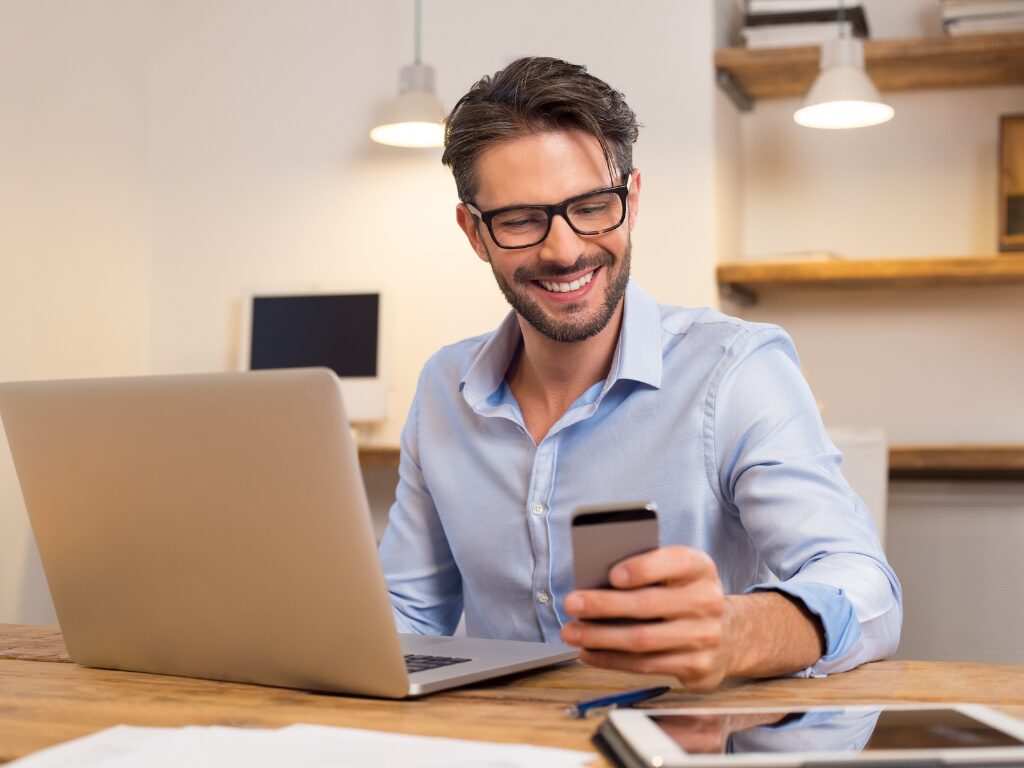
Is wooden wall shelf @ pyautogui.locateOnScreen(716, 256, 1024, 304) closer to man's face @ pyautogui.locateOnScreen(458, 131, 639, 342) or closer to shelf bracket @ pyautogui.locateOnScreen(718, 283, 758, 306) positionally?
shelf bracket @ pyautogui.locateOnScreen(718, 283, 758, 306)

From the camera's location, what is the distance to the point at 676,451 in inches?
51.4

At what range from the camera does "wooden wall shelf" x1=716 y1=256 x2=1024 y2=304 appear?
2832mm

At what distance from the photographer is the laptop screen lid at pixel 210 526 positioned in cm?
86

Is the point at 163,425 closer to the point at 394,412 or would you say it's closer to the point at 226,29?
the point at 394,412

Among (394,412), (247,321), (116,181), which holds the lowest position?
(394,412)

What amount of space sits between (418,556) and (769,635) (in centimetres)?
64

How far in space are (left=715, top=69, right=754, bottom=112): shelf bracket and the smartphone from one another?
7.67 feet

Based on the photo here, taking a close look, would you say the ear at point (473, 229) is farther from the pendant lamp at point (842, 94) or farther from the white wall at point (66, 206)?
the white wall at point (66, 206)

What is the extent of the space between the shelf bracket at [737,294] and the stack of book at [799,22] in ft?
1.96

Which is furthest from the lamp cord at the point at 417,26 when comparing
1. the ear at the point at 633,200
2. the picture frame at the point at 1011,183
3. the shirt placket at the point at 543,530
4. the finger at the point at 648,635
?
the finger at the point at 648,635

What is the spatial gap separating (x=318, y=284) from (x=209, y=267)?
1.20 feet

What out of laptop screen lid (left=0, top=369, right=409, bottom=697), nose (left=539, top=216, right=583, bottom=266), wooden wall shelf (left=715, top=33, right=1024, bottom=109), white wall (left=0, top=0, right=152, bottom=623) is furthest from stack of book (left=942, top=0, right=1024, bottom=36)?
laptop screen lid (left=0, top=369, right=409, bottom=697)

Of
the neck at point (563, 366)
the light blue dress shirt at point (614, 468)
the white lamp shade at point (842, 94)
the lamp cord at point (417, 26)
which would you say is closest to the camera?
the light blue dress shirt at point (614, 468)

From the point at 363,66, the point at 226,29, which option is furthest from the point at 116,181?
the point at 363,66
